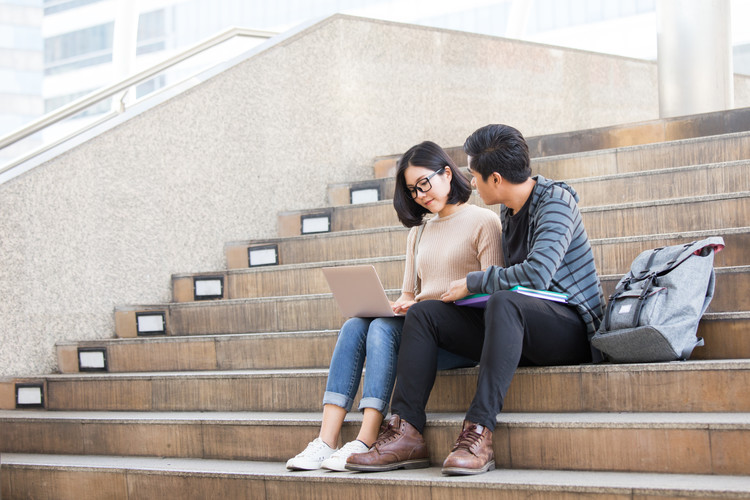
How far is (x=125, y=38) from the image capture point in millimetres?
6566

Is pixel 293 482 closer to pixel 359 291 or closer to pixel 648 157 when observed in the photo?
pixel 359 291

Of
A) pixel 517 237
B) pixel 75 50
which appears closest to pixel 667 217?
pixel 517 237

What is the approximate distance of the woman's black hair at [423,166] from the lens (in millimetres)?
2652

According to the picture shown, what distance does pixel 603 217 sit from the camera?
3385 millimetres

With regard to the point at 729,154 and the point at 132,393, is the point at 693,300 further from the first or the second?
the point at 132,393

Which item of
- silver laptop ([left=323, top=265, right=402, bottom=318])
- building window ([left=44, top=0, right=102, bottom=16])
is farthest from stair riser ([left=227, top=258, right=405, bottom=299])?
building window ([left=44, top=0, right=102, bottom=16])

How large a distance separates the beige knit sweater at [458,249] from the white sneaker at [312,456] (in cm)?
54

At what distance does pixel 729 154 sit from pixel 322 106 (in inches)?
84.2

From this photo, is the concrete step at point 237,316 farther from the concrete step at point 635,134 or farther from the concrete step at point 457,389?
the concrete step at point 635,134

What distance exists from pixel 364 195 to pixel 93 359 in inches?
60.8

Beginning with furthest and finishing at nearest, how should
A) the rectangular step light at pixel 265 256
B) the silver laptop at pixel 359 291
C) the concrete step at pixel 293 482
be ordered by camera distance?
the rectangular step light at pixel 265 256 < the silver laptop at pixel 359 291 < the concrete step at pixel 293 482

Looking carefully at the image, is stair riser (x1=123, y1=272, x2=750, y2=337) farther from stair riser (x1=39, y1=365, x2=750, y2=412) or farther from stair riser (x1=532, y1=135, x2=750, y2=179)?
stair riser (x1=532, y1=135, x2=750, y2=179)

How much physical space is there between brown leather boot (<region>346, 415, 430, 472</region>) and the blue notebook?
0.37 meters

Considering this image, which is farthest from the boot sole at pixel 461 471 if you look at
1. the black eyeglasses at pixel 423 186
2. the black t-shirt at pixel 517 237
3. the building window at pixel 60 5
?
the building window at pixel 60 5
